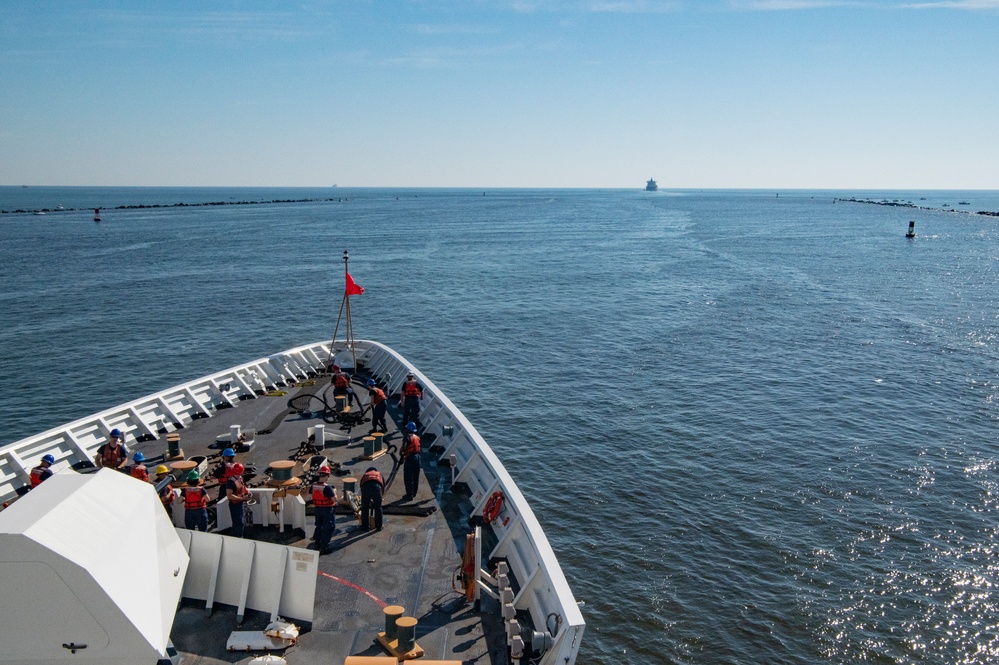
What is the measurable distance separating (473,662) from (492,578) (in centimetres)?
171

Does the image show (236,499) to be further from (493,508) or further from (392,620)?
(493,508)

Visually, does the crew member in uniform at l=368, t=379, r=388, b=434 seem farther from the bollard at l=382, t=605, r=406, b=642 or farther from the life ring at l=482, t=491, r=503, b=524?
the bollard at l=382, t=605, r=406, b=642

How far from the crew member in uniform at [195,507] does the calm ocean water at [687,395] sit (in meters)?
9.25

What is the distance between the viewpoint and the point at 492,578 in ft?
35.4

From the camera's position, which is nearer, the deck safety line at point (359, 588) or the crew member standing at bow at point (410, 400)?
the deck safety line at point (359, 588)

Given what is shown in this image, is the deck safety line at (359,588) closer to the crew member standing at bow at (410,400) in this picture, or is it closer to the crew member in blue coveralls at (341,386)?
the crew member standing at bow at (410,400)

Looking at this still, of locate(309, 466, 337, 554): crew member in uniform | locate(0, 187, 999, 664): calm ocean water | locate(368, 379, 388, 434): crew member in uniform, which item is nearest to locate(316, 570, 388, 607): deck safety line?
locate(309, 466, 337, 554): crew member in uniform

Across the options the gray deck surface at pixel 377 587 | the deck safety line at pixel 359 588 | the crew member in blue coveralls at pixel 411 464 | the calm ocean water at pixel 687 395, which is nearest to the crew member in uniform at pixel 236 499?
the gray deck surface at pixel 377 587

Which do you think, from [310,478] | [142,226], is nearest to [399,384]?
[310,478]

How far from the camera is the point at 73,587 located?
715 cm

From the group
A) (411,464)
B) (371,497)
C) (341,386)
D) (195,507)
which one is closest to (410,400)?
(341,386)

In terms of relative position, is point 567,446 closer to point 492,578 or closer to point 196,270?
point 492,578

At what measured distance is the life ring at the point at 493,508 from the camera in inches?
497

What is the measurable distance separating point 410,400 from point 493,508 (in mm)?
5823
